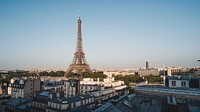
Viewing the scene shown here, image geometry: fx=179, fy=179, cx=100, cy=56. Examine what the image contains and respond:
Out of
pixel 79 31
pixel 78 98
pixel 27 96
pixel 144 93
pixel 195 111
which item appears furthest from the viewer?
pixel 79 31

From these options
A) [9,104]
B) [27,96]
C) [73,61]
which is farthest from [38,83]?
[73,61]

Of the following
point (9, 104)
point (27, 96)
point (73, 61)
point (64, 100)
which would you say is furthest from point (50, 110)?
point (73, 61)

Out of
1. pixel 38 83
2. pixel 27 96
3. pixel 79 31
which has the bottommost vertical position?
pixel 27 96

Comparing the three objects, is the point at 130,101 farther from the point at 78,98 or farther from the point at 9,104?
the point at 9,104

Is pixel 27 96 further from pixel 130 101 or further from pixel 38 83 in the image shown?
pixel 130 101

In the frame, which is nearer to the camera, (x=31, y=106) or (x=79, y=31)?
(x=31, y=106)

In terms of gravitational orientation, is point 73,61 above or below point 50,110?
above

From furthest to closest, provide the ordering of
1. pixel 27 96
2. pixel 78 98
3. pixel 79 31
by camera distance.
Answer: pixel 79 31
pixel 27 96
pixel 78 98

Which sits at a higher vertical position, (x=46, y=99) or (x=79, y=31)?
(x=79, y=31)

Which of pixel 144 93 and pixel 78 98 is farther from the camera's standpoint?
pixel 78 98
